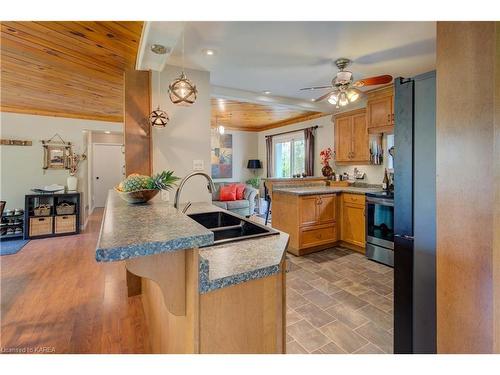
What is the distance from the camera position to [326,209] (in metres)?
3.75

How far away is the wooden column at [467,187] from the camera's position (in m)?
0.79

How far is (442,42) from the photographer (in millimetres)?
928

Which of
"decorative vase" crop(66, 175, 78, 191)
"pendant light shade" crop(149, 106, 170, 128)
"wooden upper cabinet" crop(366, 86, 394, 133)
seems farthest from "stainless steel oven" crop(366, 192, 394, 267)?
"decorative vase" crop(66, 175, 78, 191)

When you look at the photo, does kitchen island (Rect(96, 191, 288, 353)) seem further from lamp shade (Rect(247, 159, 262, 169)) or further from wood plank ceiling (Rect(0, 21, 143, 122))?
lamp shade (Rect(247, 159, 262, 169))

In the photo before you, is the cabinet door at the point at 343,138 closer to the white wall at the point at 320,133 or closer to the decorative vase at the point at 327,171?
the decorative vase at the point at 327,171

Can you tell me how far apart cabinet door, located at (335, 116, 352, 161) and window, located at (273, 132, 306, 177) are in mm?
1263

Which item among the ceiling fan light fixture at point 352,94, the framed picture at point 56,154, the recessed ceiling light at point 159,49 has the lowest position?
the framed picture at point 56,154

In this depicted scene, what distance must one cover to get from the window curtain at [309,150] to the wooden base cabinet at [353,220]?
1.75 m

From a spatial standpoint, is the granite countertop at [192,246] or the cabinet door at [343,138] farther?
the cabinet door at [343,138]

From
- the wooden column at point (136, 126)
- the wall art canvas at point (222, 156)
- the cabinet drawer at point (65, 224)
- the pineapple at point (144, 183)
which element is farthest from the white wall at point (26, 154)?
the pineapple at point (144, 183)

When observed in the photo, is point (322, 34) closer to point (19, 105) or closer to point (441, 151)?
point (441, 151)

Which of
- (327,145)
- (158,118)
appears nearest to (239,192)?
(327,145)

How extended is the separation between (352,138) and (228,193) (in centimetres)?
295

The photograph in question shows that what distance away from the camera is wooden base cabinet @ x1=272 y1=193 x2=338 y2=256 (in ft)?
11.6
